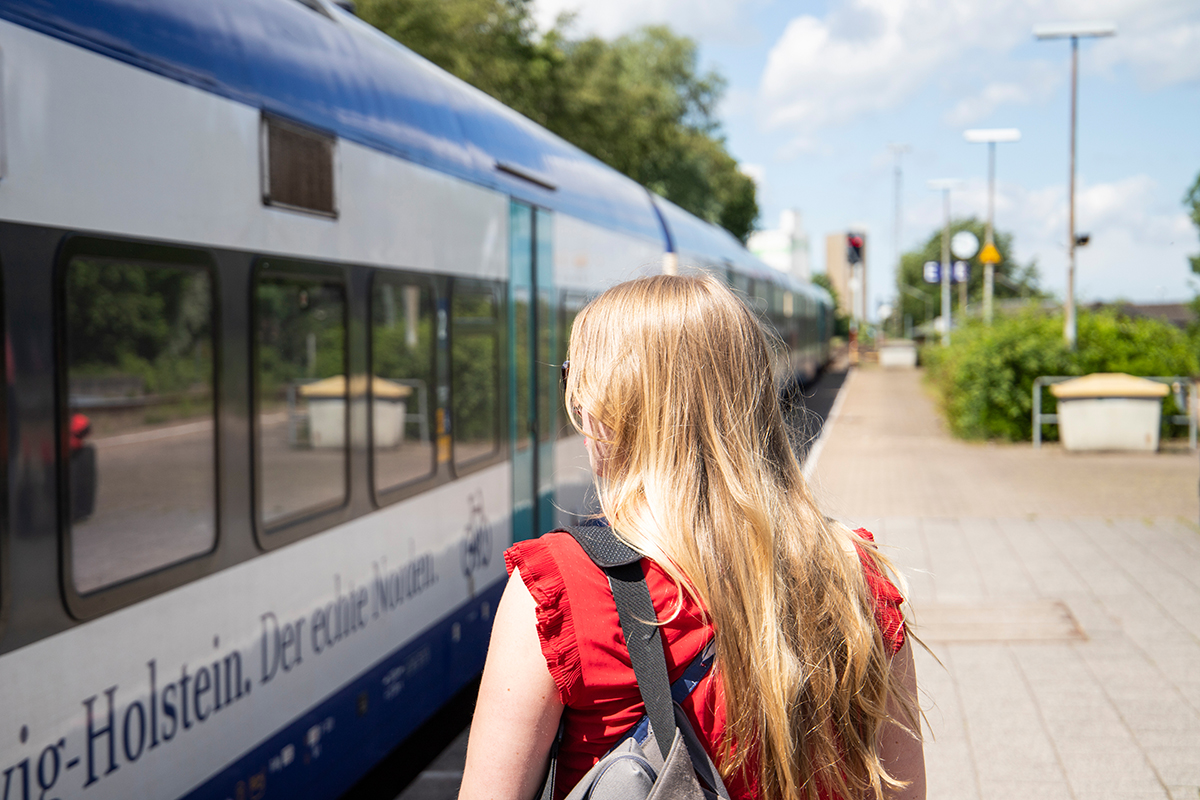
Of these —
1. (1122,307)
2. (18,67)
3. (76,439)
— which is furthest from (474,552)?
(1122,307)

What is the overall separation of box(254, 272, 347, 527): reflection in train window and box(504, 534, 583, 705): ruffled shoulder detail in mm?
2432

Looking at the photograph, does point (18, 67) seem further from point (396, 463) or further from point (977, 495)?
point (977, 495)

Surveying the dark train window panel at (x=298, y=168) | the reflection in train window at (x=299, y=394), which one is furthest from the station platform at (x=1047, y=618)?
the dark train window panel at (x=298, y=168)

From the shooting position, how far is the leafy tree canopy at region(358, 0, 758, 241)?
2614 centimetres

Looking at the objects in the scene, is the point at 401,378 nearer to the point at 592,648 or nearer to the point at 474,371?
the point at 474,371

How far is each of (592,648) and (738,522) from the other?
10.7 inches

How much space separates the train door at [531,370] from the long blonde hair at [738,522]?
4.59 metres

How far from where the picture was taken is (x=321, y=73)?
407cm

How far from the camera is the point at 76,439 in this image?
9.14 ft

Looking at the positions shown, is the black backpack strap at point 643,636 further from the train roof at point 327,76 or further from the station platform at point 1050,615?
the train roof at point 327,76

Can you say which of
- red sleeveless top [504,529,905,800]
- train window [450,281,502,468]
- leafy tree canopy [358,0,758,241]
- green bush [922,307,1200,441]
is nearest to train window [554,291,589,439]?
train window [450,281,502,468]

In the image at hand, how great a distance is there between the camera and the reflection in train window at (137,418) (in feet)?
9.16

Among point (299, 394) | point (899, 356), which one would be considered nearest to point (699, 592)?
point (299, 394)

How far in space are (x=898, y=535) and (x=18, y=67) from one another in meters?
8.30
